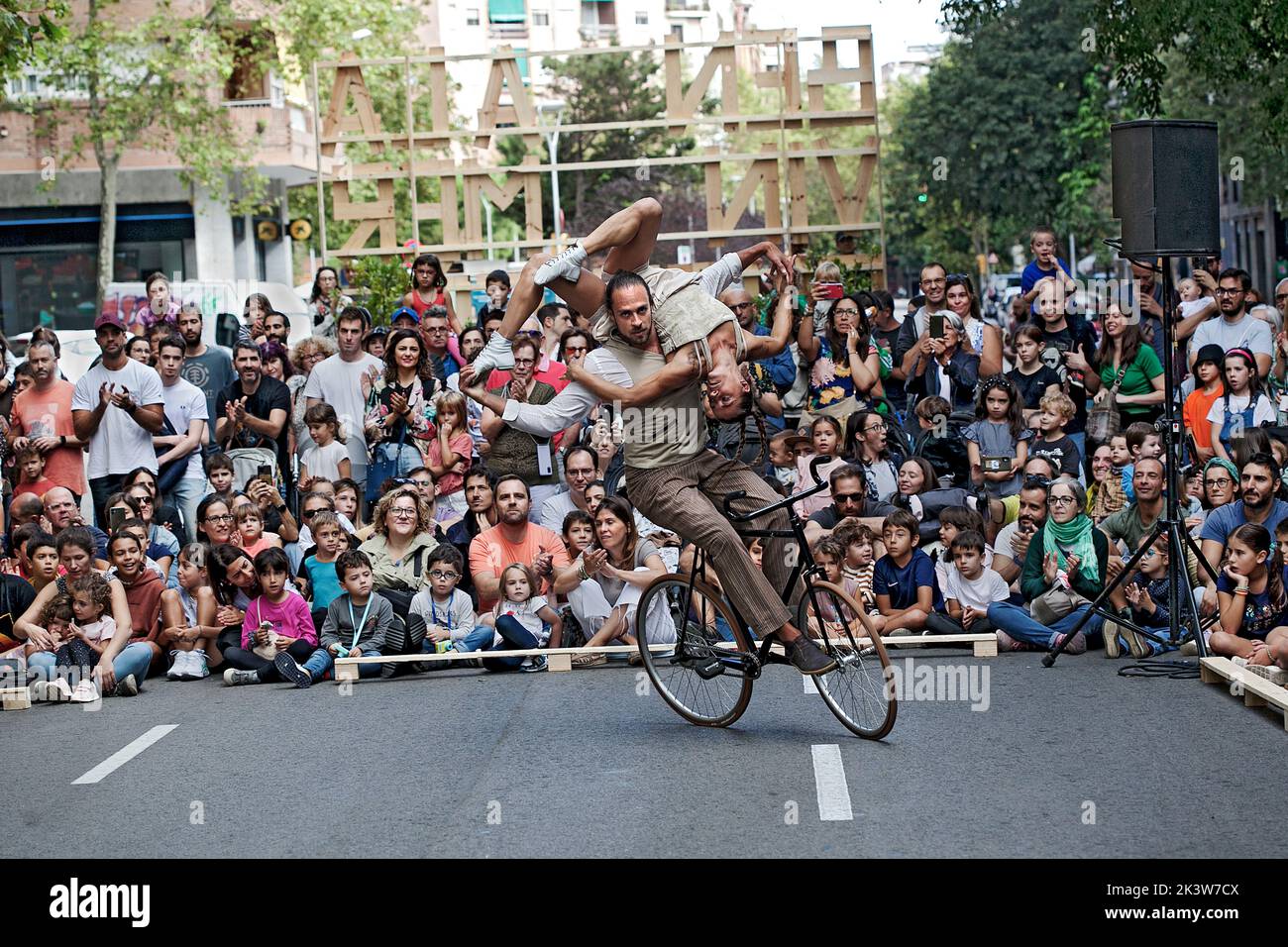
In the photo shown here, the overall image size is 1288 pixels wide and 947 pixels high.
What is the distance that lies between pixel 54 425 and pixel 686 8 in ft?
354

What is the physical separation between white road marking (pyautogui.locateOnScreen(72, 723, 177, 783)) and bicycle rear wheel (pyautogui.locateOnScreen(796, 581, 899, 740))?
3.37m

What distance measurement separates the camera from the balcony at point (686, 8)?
114438 mm

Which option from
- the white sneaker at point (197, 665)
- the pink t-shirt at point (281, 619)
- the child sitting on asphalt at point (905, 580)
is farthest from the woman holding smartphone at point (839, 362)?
the white sneaker at point (197, 665)

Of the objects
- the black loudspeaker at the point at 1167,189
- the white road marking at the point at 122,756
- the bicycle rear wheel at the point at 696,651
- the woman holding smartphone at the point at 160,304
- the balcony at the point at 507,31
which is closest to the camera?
the white road marking at the point at 122,756

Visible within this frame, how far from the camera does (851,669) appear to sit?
8.73 m

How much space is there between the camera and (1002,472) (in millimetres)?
13281

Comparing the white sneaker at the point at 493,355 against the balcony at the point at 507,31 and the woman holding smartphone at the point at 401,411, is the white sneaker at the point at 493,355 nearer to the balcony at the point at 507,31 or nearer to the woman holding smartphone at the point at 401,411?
the woman holding smartphone at the point at 401,411

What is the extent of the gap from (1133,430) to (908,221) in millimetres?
60818

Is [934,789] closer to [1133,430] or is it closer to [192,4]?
[1133,430]

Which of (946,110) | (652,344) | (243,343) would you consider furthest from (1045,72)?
(652,344)

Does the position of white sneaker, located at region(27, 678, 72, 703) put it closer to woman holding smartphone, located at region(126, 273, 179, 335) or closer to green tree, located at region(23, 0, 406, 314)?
woman holding smartphone, located at region(126, 273, 179, 335)

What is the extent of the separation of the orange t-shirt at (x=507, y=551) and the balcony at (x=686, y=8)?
104 meters

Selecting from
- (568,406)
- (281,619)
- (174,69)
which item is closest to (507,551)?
(281,619)
